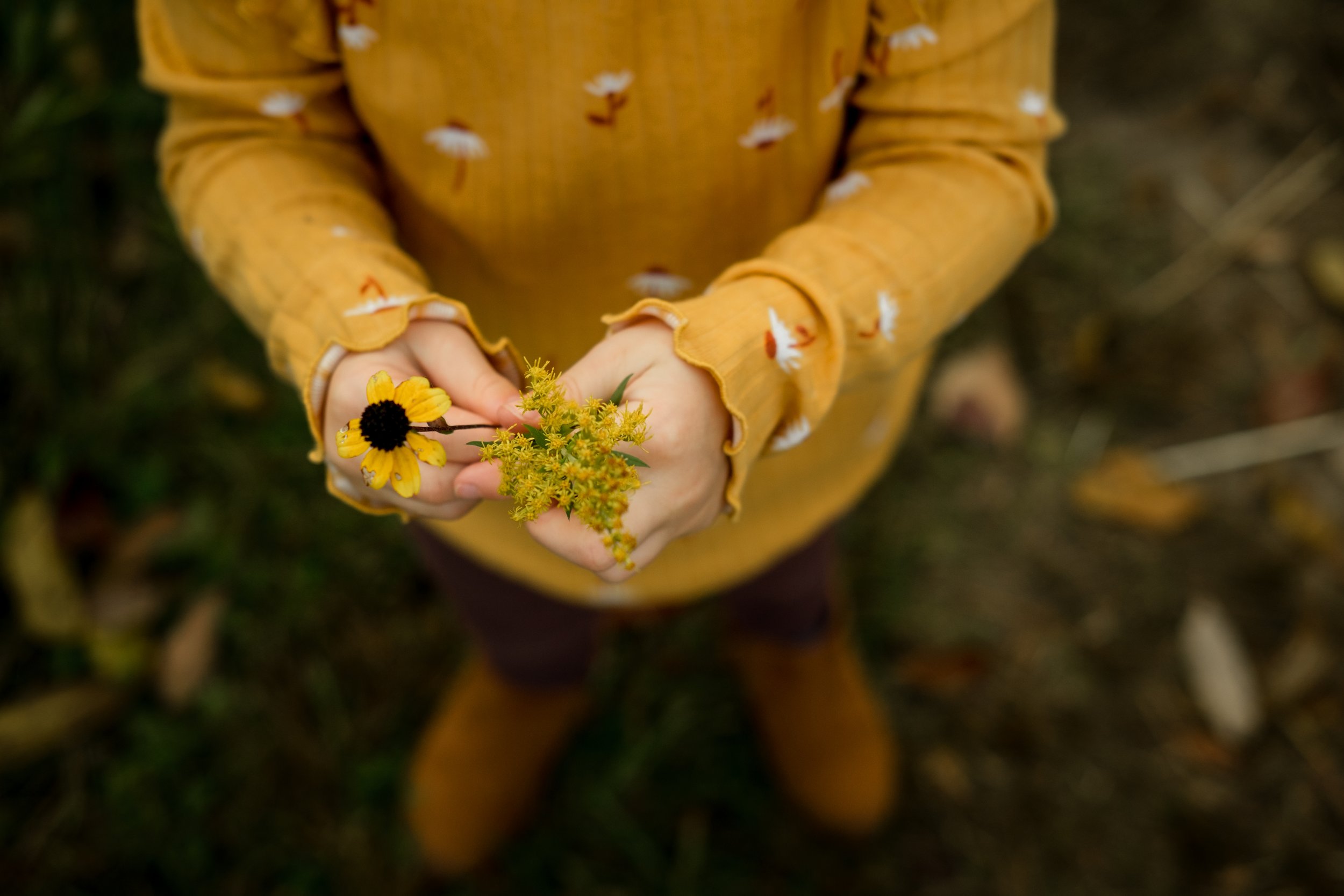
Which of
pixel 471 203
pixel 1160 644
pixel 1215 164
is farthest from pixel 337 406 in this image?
pixel 1215 164

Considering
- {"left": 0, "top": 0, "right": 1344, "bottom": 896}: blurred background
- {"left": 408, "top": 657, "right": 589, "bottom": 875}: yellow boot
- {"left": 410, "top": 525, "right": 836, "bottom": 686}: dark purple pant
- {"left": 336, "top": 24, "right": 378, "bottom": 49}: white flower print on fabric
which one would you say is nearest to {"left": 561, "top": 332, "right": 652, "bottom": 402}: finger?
{"left": 336, "top": 24, "right": 378, "bottom": 49}: white flower print on fabric

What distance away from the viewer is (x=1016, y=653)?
1.57 m

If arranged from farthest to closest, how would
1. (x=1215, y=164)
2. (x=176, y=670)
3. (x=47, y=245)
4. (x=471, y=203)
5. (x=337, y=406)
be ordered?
(x=1215, y=164) < (x=47, y=245) < (x=176, y=670) < (x=471, y=203) < (x=337, y=406)

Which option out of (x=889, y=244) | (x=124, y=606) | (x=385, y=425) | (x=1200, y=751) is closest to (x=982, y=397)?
(x=1200, y=751)

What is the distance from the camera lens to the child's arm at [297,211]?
0.66 metres

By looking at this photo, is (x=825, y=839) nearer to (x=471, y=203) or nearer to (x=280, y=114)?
(x=471, y=203)

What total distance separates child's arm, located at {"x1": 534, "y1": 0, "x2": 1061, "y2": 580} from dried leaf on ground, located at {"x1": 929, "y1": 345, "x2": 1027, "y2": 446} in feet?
3.05

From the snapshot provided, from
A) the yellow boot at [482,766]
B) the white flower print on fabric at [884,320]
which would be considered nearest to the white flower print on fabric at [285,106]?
the white flower print on fabric at [884,320]

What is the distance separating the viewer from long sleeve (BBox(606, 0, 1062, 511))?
2.16ft

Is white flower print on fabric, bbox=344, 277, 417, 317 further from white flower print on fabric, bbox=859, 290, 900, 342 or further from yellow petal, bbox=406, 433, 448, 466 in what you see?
white flower print on fabric, bbox=859, 290, 900, 342

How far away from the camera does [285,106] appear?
802mm

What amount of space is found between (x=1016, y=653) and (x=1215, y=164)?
3.66ft

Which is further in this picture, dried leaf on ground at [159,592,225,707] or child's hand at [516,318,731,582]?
dried leaf on ground at [159,592,225,707]

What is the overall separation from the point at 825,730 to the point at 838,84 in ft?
3.29
